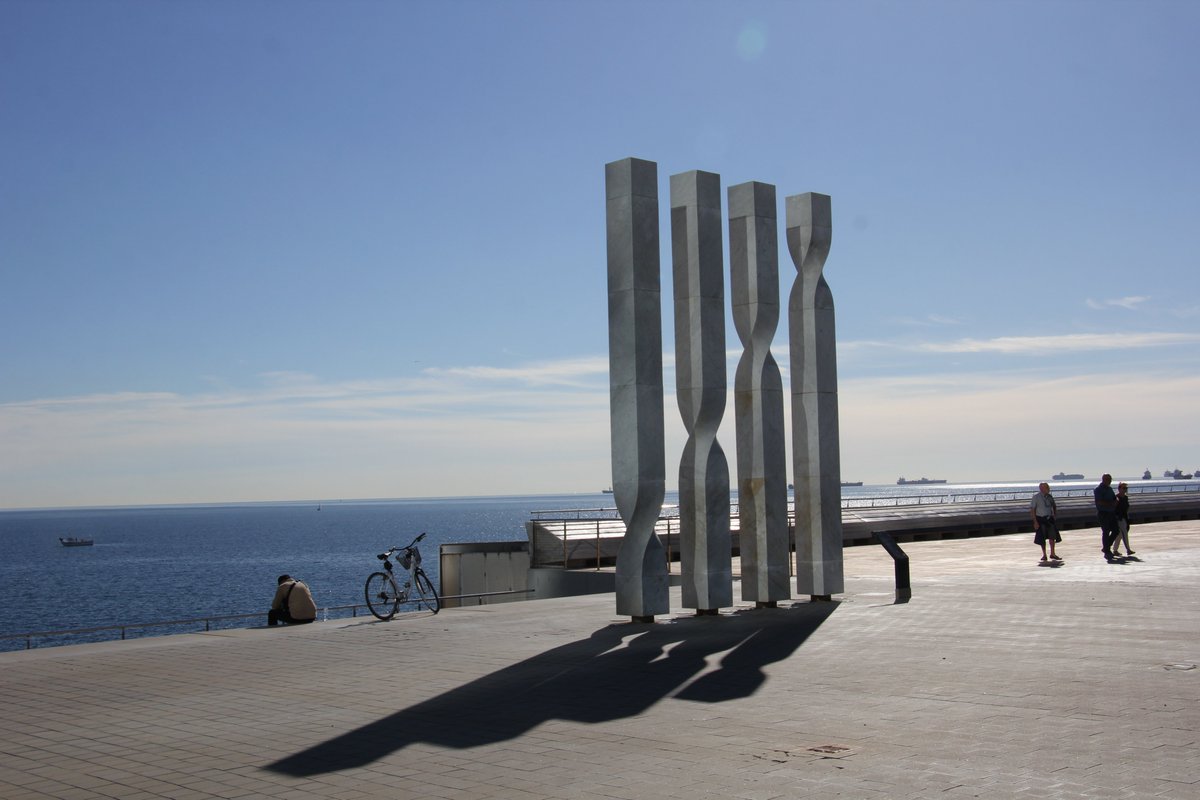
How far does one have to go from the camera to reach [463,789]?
278 inches

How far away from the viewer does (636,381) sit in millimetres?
15461

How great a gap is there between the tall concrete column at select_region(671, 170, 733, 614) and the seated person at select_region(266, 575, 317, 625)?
214 inches

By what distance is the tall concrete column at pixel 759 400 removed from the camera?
56.4ft

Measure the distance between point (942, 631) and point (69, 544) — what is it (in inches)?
6406

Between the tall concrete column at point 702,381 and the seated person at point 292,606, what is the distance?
5426 mm

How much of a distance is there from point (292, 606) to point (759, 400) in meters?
7.31

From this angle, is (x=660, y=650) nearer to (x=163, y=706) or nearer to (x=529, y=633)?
(x=529, y=633)

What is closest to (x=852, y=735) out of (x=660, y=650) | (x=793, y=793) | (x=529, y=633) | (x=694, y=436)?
(x=793, y=793)

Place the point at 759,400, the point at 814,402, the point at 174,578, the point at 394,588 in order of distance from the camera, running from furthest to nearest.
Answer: the point at 174,578 < the point at 814,402 < the point at 394,588 < the point at 759,400

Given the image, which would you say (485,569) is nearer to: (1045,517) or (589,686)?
(1045,517)

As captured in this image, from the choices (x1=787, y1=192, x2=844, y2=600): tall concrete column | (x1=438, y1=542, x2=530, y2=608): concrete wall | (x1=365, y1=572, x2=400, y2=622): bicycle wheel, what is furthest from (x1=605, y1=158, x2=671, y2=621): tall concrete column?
(x1=438, y1=542, x2=530, y2=608): concrete wall

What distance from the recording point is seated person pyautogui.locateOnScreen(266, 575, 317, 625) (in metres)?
16.9

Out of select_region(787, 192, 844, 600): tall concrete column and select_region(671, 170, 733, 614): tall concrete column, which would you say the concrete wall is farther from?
select_region(671, 170, 733, 614): tall concrete column

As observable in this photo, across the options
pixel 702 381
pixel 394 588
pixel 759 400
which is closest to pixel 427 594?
pixel 394 588
